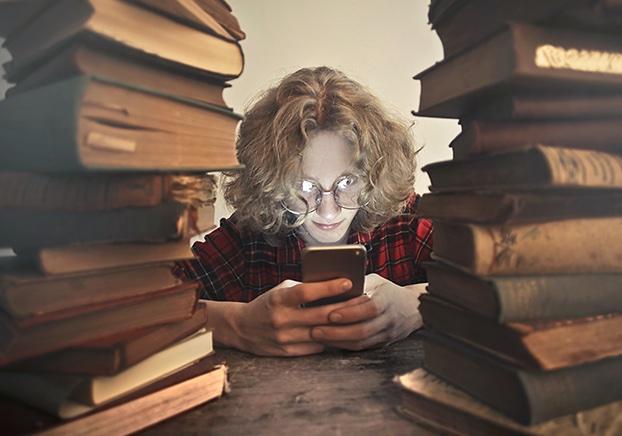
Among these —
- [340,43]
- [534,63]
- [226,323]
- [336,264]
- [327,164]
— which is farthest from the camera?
[340,43]

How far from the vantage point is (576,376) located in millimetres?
524

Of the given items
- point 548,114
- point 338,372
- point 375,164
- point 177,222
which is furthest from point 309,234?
point 548,114

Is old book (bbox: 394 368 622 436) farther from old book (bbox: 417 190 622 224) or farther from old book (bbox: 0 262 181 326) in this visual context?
old book (bbox: 0 262 181 326)

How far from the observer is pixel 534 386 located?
1.64 ft

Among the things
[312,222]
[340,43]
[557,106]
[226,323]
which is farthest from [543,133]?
[340,43]

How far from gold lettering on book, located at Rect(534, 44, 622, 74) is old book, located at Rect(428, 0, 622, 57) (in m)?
0.03

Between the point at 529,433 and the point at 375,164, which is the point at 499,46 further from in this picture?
the point at 375,164

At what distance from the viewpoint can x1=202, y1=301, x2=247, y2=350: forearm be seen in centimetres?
93

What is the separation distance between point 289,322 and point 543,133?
52 cm

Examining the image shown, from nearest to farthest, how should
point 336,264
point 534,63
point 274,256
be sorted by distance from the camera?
point 534,63
point 336,264
point 274,256

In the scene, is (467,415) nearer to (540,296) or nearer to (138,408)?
(540,296)

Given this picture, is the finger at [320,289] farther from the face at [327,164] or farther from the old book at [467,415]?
the face at [327,164]

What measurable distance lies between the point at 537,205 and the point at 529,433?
0.74 feet

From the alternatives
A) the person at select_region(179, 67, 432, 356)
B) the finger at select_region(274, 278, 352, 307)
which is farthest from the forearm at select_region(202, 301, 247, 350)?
the finger at select_region(274, 278, 352, 307)
